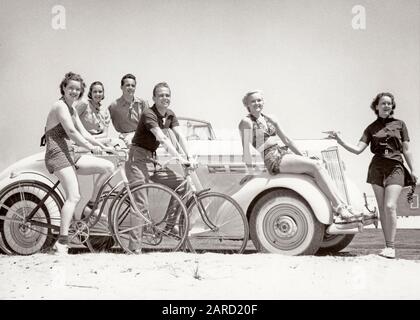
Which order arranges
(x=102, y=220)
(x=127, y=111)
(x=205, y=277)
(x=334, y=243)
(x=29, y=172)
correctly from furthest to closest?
(x=334, y=243) → (x=127, y=111) → (x=29, y=172) → (x=102, y=220) → (x=205, y=277)

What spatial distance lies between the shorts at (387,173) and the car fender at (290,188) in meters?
0.69

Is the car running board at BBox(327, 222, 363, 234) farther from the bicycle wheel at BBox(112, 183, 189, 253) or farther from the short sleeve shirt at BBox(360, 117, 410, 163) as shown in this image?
the bicycle wheel at BBox(112, 183, 189, 253)

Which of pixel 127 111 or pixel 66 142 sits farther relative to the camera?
pixel 127 111

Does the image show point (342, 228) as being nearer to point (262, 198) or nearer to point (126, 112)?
point (262, 198)

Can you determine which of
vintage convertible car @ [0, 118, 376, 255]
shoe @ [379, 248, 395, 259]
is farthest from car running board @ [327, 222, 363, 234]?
shoe @ [379, 248, 395, 259]

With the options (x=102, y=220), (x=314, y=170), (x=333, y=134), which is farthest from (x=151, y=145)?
(x=333, y=134)

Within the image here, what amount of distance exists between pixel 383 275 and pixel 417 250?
2629 millimetres

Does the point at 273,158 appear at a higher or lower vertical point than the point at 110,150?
lower

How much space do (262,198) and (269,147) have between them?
0.48m

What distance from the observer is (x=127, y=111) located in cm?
629

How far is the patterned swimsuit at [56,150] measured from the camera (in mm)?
5500

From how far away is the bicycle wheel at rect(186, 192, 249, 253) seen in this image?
5.27 m

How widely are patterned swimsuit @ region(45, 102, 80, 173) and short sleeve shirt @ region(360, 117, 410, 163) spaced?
2.88 meters
